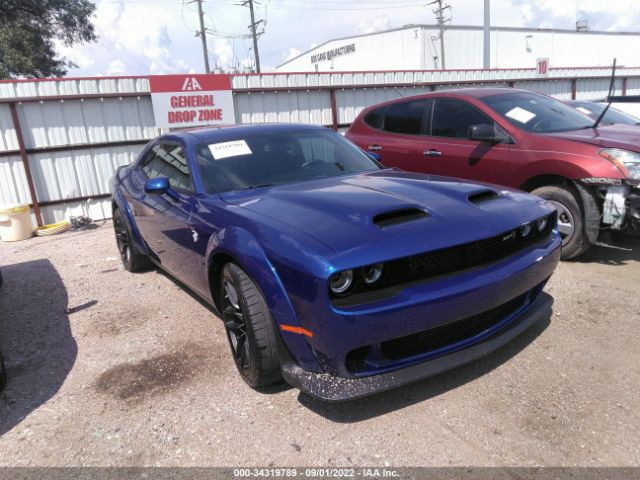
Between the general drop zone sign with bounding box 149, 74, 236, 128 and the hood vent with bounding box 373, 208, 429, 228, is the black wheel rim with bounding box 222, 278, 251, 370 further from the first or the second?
the general drop zone sign with bounding box 149, 74, 236, 128

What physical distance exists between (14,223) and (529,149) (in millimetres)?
7531

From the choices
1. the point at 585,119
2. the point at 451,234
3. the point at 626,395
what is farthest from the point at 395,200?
the point at 585,119

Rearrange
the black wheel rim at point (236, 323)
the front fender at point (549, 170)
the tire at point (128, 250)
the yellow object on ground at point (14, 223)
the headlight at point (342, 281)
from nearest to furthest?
the headlight at point (342, 281)
the black wheel rim at point (236, 323)
the front fender at point (549, 170)
the tire at point (128, 250)
the yellow object on ground at point (14, 223)

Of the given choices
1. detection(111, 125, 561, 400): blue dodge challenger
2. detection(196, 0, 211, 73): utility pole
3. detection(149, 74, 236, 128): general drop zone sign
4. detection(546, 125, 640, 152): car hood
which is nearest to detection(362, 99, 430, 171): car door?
detection(546, 125, 640, 152): car hood

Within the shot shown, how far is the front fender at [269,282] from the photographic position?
2.24 metres

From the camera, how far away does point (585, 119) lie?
203 inches

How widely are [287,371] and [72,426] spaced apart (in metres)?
1.27

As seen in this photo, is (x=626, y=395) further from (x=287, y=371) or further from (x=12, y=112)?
(x=12, y=112)

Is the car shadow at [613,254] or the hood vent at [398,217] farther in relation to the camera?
the car shadow at [613,254]

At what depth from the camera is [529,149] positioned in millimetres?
4605

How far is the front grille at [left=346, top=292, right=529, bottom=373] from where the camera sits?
221 centimetres

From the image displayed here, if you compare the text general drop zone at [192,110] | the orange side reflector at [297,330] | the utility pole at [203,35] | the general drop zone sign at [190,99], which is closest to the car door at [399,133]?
the orange side reflector at [297,330]

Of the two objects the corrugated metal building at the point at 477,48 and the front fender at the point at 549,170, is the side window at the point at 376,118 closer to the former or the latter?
the front fender at the point at 549,170

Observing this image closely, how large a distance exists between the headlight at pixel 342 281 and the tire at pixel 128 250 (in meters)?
3.32
